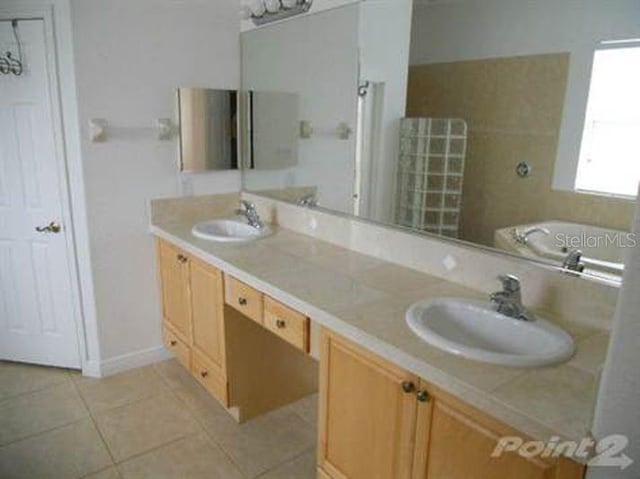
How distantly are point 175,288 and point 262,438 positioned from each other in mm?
969

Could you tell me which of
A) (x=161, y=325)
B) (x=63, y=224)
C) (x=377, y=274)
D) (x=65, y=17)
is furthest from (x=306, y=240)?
(x=65, y=17)

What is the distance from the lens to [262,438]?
2256 mm

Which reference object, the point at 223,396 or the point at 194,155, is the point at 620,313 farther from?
the point at 194,155

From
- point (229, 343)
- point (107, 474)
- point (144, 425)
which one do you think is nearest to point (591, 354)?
point (229, 343)

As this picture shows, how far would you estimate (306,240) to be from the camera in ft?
8.02

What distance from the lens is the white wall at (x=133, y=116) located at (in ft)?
7.91

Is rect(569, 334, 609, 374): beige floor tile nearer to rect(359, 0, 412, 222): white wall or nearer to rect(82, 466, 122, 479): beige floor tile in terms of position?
rect(359, 0, 412, 222): white wall

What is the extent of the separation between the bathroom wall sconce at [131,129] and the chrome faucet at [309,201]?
34.5 inches

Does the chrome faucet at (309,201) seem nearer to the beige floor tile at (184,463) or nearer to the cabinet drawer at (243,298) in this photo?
the cabinet drawer at (243,298)

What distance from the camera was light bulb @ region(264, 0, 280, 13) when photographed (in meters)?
2.54

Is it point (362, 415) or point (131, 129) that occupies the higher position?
point (131, 129)

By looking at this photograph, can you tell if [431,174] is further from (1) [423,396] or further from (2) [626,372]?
(2) [626,372]

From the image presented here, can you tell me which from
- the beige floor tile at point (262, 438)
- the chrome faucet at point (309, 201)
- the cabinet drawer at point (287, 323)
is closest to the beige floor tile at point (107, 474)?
the beige floor tile at point (262, 438)

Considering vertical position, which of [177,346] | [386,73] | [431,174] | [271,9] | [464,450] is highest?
[271,9]
